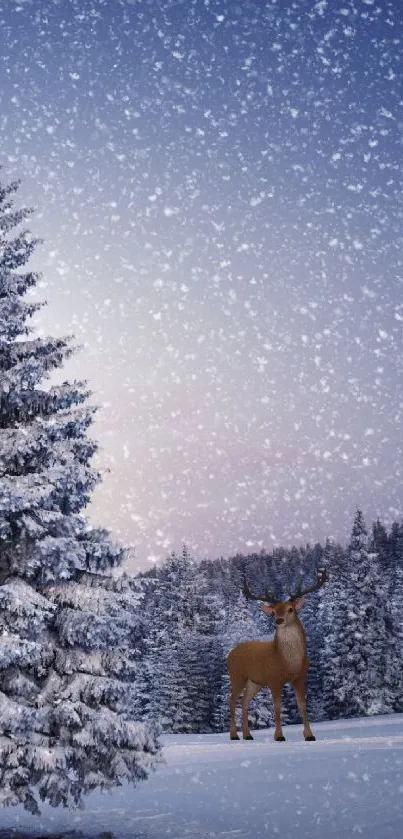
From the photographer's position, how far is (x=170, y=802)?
12164mm

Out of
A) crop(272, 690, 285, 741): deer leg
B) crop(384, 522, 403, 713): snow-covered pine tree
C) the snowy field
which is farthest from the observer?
crop(384, 522, 403, 713): snow-covered pine tree

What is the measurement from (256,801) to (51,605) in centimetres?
422

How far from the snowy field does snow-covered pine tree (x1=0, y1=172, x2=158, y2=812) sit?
0.69 meters

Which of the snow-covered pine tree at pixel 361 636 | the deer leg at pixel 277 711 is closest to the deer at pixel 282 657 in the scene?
the deer leg at pixel 277 711

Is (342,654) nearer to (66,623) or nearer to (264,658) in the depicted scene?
(264,658)

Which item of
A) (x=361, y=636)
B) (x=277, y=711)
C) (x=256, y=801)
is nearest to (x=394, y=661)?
(x=361, y=636)

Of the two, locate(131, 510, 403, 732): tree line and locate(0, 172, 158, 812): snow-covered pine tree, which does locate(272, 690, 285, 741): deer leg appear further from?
locate(131, 510, 403, 732): tree line

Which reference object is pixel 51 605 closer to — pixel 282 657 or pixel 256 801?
pixel 256 801

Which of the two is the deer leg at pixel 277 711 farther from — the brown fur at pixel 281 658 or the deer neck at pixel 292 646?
the deer neck at pixel 292 646

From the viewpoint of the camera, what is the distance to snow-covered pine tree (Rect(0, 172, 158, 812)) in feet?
32.9

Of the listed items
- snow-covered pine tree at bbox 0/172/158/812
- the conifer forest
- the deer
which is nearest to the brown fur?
the deer

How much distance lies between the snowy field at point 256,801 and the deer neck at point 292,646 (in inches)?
67.6

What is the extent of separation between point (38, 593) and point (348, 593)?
42152mm

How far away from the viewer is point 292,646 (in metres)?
17.2
